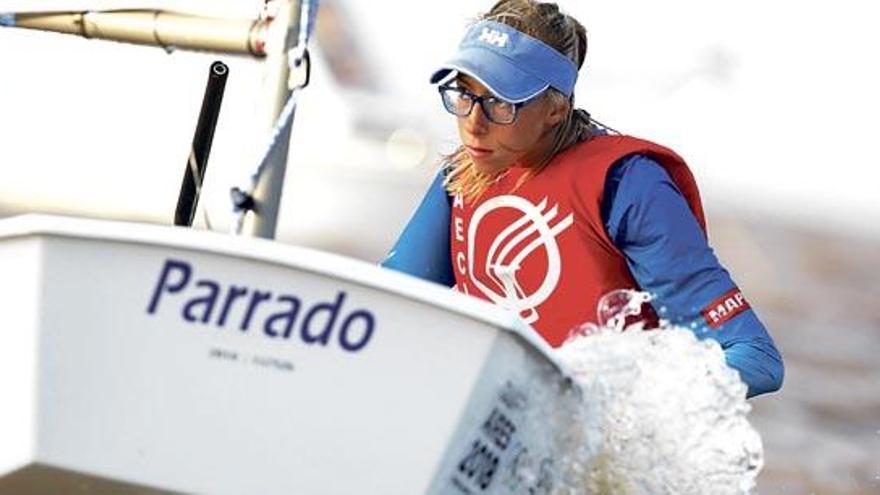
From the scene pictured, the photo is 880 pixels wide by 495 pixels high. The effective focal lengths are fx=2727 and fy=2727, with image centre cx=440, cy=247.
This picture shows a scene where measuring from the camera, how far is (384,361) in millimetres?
4188

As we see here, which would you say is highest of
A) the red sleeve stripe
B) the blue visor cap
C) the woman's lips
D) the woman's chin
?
the blue visor cap

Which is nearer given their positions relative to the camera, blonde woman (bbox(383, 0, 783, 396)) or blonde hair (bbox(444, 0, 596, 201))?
blonde woman (bbox(383, 0, 783, 396))

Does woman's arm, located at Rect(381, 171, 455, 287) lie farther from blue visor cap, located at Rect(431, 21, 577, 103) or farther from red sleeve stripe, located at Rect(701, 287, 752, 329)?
red sleeve stripe, located at Rect(701, 287, 752, 329)

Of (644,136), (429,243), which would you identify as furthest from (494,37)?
(644,136)

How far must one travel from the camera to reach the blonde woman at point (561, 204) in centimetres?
496

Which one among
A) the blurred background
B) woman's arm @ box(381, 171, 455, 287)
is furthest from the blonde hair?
the blurred background

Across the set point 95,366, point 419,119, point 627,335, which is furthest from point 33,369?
point 419,119

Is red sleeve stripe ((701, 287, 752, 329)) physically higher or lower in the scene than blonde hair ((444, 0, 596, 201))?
lower

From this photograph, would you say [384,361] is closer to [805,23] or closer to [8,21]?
[8,21]

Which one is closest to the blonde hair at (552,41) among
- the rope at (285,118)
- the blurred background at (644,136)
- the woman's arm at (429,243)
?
the woman's arm at (429,243)

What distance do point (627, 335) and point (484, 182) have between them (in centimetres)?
71

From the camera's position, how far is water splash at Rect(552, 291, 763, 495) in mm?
4438

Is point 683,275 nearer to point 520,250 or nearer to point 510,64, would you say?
point 520,250

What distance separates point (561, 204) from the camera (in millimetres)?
5129
